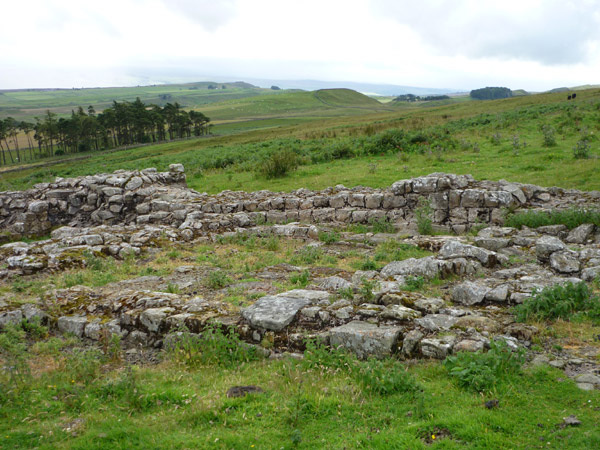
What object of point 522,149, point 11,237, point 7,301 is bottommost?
point 11,237

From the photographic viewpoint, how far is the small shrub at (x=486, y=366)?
224 inches

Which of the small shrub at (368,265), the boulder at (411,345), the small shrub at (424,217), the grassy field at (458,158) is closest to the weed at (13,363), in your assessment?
the boulder at (411,345)

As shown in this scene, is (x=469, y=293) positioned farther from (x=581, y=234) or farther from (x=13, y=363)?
(x=13, y=363)

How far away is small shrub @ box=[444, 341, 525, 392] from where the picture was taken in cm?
568

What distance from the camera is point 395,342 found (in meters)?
6.96

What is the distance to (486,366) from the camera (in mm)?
5855

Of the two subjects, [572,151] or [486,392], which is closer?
[486,392]

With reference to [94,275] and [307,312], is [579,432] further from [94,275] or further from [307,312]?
[94,275]

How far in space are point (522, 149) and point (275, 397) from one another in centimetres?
2378

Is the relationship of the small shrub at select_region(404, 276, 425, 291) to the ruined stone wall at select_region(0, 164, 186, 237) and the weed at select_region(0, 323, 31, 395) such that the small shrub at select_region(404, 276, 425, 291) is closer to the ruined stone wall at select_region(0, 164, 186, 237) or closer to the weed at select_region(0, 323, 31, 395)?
the weed at select_region(0, 323, 31, 395)

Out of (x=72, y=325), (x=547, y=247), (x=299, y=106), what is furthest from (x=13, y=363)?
(x=299, y=106)

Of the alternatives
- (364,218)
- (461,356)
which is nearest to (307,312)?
(461,356)

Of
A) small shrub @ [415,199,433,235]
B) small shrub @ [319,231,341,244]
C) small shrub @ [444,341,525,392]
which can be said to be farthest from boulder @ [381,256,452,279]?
small shrub @ [415,199,433,235]

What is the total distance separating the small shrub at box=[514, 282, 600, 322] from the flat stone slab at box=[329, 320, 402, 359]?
2.59 meters
